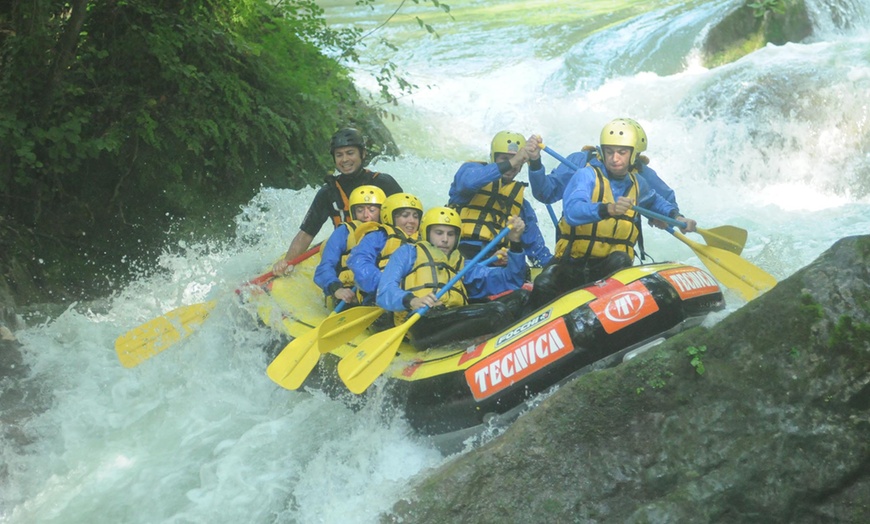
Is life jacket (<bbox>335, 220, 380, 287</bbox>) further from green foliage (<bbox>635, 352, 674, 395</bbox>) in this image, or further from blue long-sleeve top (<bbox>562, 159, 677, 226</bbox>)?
green foliage (<bbox>635, 352, 674, 395</bbox>)

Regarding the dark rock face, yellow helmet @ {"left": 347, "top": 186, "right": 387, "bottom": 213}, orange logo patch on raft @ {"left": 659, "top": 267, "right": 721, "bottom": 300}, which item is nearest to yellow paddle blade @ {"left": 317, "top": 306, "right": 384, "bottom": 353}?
yellow helmet @ {"left": 347, "top": 186, "right": 387, "bottom": 213}

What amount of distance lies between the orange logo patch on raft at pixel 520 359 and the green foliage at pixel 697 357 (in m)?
0.82

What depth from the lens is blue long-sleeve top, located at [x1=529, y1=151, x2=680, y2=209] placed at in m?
5.27

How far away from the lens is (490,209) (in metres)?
5.57

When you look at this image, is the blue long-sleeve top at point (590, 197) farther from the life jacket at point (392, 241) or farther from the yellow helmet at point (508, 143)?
the life jacket at point (392, 241)

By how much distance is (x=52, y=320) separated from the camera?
6.34m

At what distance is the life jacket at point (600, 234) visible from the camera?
4664mm

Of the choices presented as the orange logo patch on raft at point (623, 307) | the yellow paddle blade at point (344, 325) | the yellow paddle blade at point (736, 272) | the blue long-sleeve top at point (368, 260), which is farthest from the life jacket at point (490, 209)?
the orange logo patch on raft at point (623, 307)

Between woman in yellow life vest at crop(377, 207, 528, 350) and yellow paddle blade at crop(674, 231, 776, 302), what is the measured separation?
1.02m

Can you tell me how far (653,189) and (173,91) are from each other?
4.49 metres

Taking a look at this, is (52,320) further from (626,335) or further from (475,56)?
(475,56)

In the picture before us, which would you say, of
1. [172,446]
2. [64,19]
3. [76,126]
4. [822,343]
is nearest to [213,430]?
[172,446]

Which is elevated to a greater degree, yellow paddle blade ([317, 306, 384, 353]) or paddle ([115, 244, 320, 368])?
yellow paddle blade ([317, 306, 384, 353])

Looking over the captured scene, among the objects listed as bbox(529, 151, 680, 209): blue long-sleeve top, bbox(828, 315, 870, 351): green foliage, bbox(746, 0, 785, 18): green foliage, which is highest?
bbox(746, 0, 785, 18): green foliage
